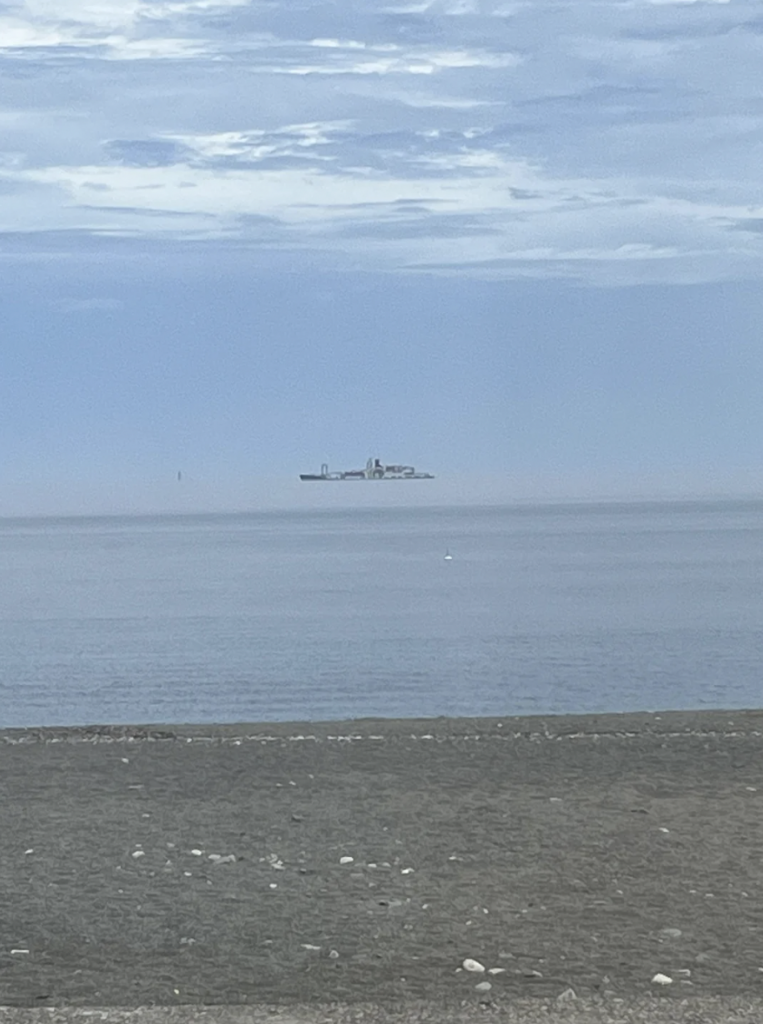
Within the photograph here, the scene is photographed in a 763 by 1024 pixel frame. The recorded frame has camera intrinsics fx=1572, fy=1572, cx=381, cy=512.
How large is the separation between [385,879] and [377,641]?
41.7 metres

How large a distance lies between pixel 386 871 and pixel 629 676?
30.3 m

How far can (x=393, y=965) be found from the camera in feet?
23.2

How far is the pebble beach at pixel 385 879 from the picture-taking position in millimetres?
6676

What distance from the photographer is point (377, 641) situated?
166 feet

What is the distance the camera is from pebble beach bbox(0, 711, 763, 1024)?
6.68 metres

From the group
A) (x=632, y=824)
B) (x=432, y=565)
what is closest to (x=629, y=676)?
(x=632, y=824)

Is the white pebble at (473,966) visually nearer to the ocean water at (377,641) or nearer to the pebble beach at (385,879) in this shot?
the pebble beach at (385,879)

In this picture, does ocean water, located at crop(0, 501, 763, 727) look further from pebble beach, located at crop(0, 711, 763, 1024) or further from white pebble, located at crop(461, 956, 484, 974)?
white pebble, located at crop(461, 956, 484, 974)

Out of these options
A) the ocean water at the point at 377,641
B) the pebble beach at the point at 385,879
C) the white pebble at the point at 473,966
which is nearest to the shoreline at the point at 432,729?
the pebble beach at the point at 385,879

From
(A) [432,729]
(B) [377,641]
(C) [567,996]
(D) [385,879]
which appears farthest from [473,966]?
(B) [377,641]

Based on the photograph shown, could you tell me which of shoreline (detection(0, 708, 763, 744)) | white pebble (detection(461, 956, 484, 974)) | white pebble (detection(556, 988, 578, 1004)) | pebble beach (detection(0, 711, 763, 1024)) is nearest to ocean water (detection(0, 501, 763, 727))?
shoreline (detection(0, 708, 763, 744))

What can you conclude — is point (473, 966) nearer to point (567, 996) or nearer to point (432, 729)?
point (567, 996)

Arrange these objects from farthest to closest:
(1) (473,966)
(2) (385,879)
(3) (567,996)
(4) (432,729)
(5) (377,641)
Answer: (5) (377,641) < (4) (432,729) < (2) (385,879) < (1) (473,966) < (3) (567,996)

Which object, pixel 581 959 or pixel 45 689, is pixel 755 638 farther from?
pixel 581 959
